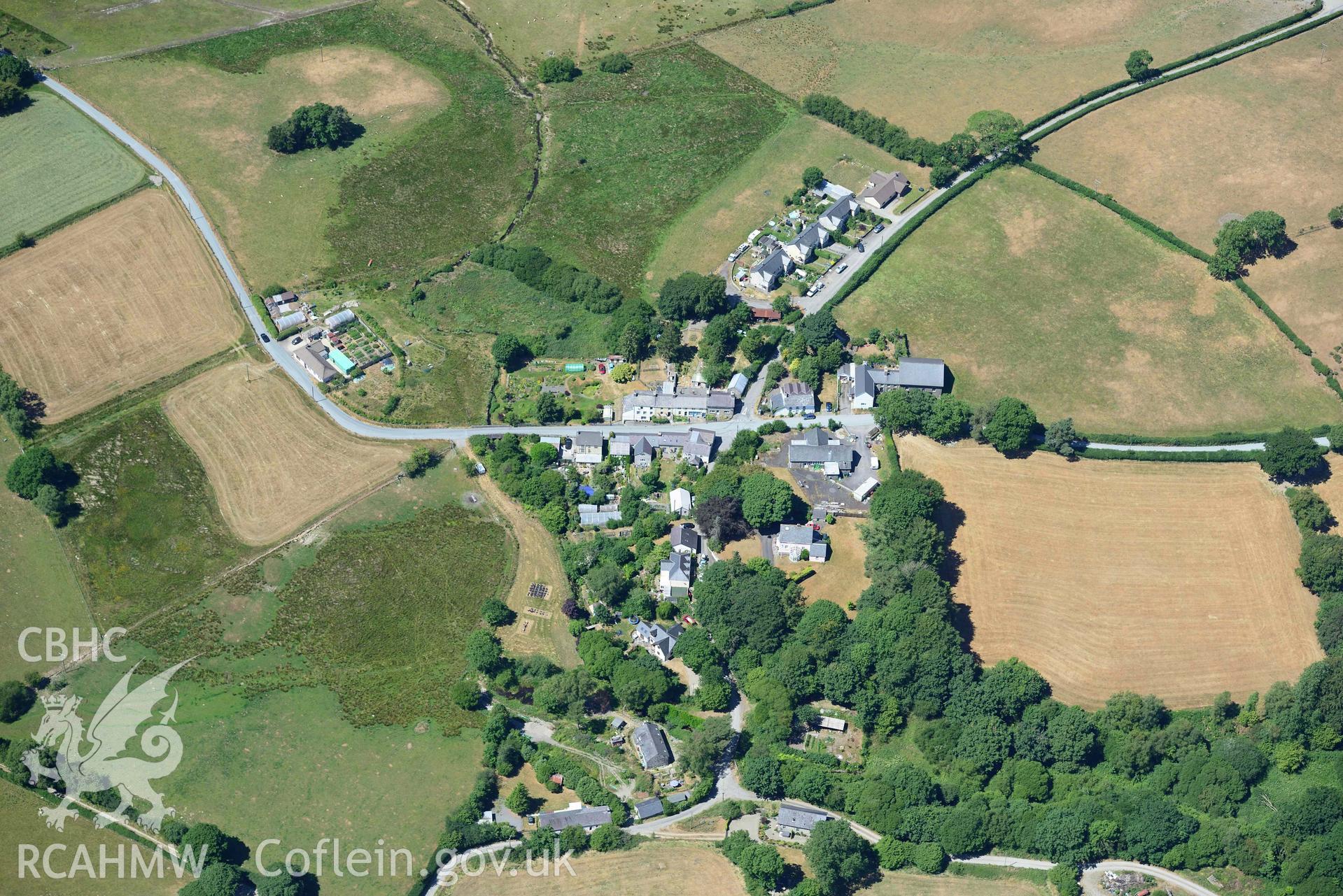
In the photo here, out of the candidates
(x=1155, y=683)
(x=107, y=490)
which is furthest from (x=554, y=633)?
(x=1155, y=683)

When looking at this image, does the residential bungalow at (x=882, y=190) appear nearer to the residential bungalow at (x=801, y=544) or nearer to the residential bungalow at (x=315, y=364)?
the residential bungalow at (x=801, y=544)

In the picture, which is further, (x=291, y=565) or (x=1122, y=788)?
(x=291, y=565)

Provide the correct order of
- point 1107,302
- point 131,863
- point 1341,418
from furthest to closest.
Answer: point 1107,302, point 1341,418, point 131,863

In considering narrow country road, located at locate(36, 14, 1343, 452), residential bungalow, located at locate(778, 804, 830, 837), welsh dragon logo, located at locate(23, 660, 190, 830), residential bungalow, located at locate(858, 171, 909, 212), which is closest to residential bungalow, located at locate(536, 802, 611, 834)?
residential bungalow, located at locate(778, 804, 830, 837)

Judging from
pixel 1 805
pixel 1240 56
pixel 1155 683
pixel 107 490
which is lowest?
pixel 1 805

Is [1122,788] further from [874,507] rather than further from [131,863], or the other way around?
[131,863]

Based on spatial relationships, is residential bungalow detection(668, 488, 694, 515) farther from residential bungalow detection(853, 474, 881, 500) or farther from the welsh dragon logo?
the welsh dragon logo

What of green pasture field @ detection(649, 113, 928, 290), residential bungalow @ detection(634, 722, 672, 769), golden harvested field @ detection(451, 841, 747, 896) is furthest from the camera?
green pasture field @ detection(649, 113, 928, 290)
